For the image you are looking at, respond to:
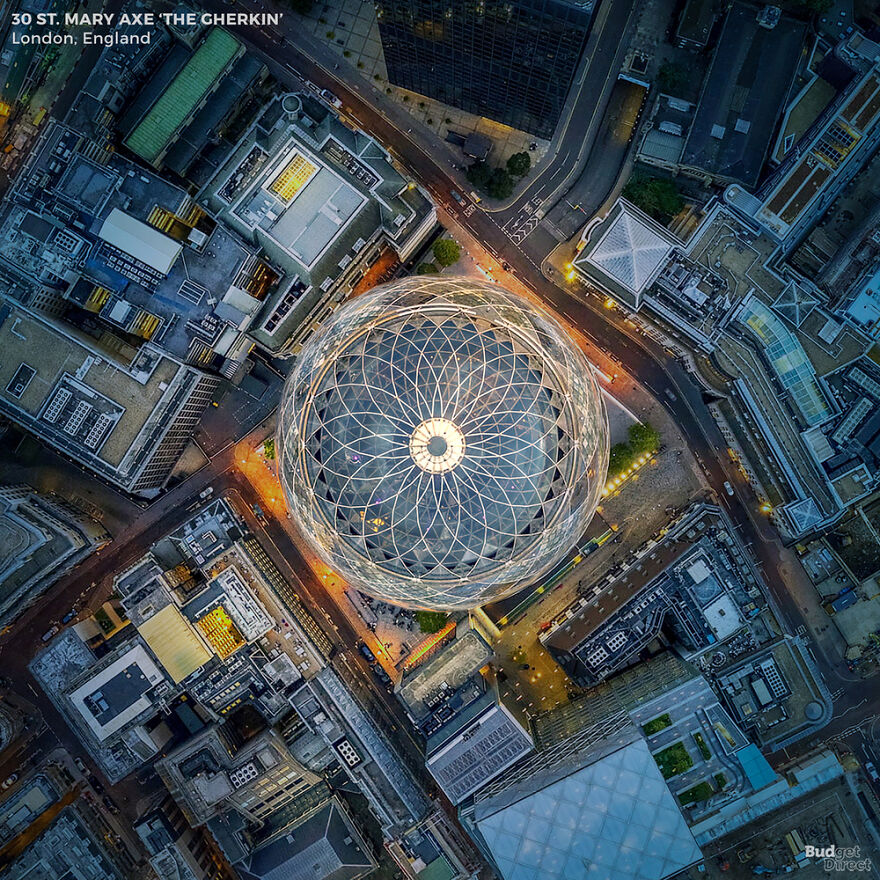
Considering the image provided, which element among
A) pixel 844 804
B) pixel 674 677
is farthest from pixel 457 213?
pixel 844 804

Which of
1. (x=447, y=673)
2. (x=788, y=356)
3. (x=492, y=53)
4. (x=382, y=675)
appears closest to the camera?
(x=492, y=53)

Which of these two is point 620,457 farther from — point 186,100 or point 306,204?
point 186,100

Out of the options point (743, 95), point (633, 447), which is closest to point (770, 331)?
point (633, 447)

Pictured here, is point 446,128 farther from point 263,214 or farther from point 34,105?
point 34,105

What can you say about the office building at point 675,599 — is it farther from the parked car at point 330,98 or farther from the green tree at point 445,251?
the parked car at point 330,98

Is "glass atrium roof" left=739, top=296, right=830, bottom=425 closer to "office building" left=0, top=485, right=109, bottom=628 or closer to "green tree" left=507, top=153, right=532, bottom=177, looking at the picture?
"green tree" left=507, top=153, right=532, bottom=177

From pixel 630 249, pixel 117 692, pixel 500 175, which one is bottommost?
pixel 117 692

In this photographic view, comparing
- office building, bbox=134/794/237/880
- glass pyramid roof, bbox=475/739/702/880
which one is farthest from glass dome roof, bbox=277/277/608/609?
office building, bbox=134/794/237/880
